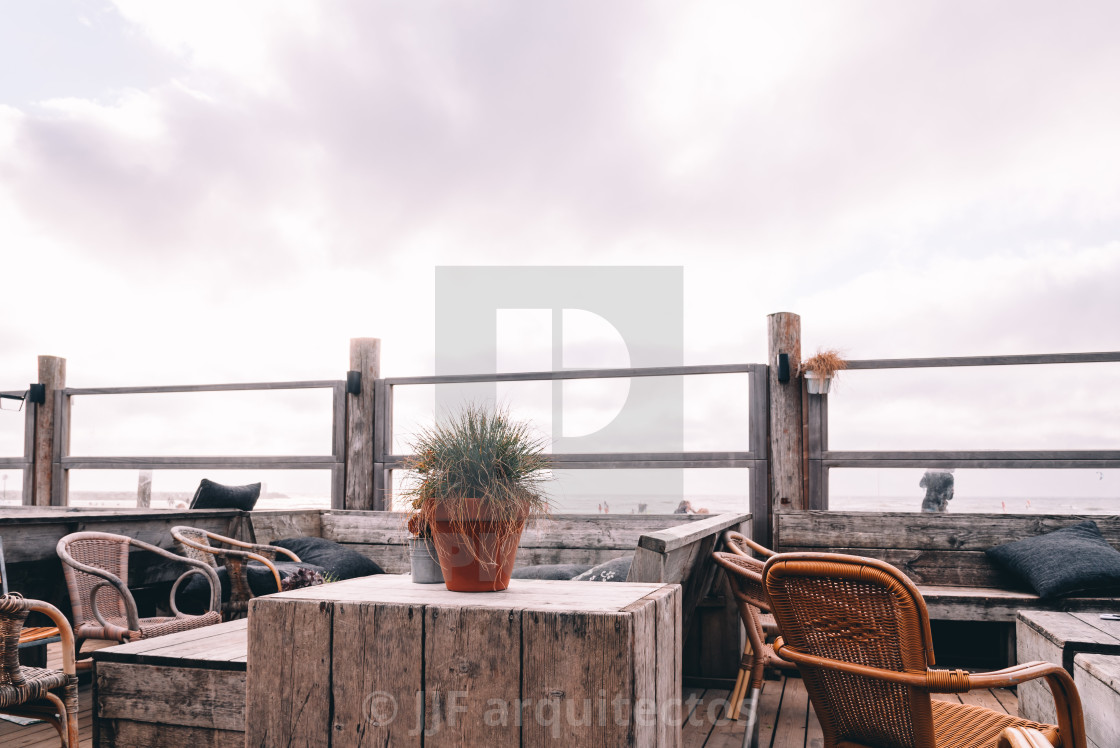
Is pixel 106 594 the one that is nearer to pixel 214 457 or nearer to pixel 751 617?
pixel 214 457

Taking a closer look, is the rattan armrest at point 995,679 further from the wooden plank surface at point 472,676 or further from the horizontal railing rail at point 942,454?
the horizontal railing rail at point 942,454

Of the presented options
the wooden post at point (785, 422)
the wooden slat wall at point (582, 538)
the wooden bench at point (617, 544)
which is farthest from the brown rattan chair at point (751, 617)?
the wooden post at point (785, 422)

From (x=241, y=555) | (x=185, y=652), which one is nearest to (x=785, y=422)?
(x=241, y=555)

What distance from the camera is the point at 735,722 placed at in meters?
3.12

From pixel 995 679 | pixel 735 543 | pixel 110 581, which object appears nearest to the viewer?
pixel 995 679

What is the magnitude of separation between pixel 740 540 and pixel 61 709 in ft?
9.13

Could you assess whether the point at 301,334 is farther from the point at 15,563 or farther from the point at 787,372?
the point at 787,372

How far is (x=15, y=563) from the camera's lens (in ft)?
11.1

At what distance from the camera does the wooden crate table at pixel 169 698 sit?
1.82 metres

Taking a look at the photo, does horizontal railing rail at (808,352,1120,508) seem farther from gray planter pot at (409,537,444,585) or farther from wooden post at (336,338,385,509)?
gray planter pot at (409,537,444,585)

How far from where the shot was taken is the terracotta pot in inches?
48.7

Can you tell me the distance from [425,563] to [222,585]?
2.96m

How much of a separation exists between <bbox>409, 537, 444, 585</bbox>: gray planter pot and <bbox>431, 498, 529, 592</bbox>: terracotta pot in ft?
0.25

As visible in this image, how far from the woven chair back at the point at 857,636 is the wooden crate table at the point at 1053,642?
83 centimetres
